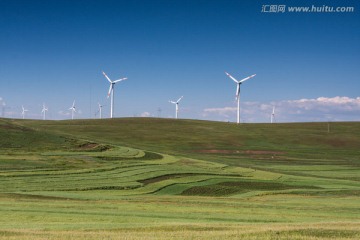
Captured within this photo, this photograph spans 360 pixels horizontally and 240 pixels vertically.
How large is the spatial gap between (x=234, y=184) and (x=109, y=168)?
20.2m

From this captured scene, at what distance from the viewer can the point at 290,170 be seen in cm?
8675

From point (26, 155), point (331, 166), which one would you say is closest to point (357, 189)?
point (331, 166)

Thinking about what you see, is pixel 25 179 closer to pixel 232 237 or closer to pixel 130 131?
pixel 232 237

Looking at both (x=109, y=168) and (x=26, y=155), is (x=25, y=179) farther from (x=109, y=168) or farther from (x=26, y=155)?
(x=26, y=155)

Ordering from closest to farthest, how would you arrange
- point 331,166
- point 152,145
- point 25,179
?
1. point 25,179
2. point 331,166
3. point 152,145

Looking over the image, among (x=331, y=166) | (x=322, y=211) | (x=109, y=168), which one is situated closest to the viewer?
(x=322, y=211)

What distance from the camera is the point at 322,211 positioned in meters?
42.7

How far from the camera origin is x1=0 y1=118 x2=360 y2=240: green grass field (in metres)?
28.8

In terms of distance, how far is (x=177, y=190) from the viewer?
59.9 metres

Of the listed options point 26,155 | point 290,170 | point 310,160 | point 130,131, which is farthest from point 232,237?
point 130,131

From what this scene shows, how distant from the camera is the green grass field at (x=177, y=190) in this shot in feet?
94.5

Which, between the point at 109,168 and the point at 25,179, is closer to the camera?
the point at 25,179

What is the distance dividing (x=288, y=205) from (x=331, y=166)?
52.0 meters

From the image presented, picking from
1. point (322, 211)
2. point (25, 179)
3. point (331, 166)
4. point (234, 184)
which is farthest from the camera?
point (331, 166)
